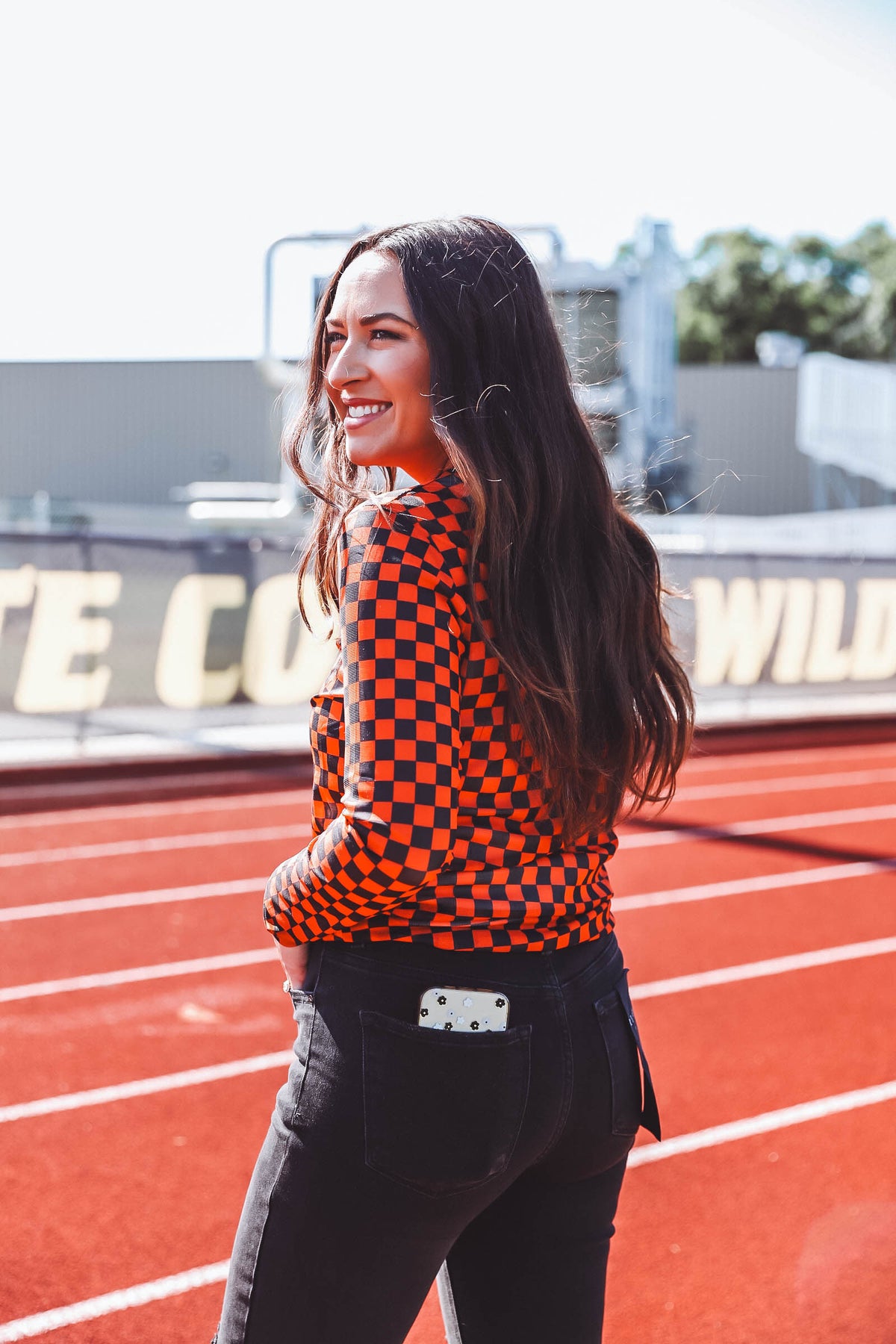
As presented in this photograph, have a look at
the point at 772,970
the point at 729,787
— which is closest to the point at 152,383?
the point at 729,787

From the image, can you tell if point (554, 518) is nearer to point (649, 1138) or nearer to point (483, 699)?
point (483, 699)

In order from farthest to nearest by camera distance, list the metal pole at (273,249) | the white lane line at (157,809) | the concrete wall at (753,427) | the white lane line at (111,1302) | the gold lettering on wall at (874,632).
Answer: the concrete wall at (753,427)
the metal pole at (273,249)
the gold lettering on wall at (874,632)
the white lane line at (157,809)
the white lane line at (111,1302)

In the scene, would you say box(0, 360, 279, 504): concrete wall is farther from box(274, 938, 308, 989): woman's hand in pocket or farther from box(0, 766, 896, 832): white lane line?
box(274, 938, 308, 989): woman's hand in pocket

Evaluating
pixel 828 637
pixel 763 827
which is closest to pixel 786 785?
pixel 763 827

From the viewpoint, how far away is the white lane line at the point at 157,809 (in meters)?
8.41

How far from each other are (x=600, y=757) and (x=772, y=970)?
4407 millimetres

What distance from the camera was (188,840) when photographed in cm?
792

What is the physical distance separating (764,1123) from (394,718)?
3.18 m

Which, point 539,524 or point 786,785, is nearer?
point 539,524

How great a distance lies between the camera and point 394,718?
4.30 feet

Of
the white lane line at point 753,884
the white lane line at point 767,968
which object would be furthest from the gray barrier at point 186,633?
the white lane line at point 767,968

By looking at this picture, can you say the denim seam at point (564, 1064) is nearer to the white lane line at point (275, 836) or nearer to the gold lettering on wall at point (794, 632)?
the white lane line at point (275, 836)

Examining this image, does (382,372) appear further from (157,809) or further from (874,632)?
(874,632)

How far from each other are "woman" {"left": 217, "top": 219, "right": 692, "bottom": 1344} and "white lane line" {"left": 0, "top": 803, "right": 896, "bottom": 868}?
6176 mm
